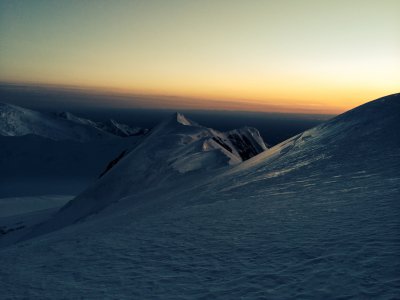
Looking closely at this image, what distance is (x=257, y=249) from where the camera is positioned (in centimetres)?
659

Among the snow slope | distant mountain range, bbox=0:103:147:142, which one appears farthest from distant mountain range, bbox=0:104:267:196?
distant mountain range, bbox=0:103:147:142

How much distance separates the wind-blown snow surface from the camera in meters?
5.13

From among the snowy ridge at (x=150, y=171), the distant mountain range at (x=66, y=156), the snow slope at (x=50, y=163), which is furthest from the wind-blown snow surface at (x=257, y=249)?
the snow slope at (x=50, y=163)

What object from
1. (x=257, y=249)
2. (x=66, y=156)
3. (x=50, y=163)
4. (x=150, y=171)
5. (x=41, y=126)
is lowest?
(x=50, y=163)

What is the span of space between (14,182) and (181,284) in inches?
3235

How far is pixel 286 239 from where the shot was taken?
679 cm

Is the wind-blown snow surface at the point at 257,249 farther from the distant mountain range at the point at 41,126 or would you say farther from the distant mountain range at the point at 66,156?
the distant mountain range at the point at 41,126

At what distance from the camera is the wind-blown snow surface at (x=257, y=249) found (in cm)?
513

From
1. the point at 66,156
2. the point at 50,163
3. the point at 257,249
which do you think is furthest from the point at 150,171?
the point at 66,156

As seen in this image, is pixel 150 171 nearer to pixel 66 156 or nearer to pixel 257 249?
pixel 257 249

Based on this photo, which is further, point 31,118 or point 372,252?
point 31,118

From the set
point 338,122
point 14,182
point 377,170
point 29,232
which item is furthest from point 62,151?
point 377,170

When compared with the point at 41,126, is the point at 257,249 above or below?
above

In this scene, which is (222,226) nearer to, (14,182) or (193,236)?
(193,236)
